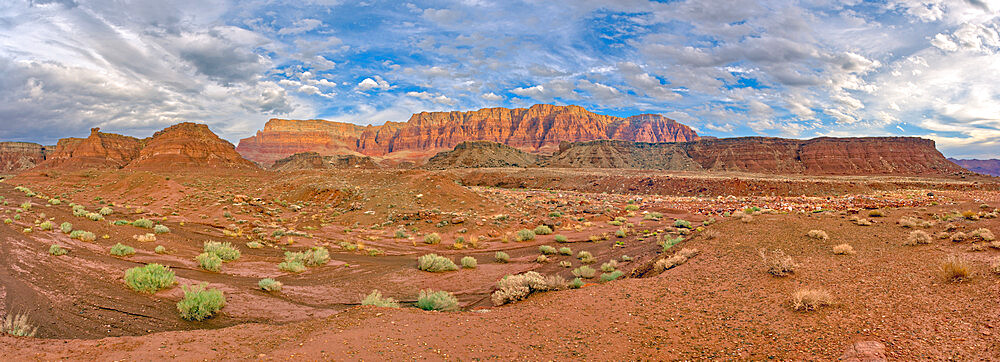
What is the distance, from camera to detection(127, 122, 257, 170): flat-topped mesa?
62.6m

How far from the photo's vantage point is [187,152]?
64875 millimetres

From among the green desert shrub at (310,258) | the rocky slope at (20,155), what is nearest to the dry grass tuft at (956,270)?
the green desert shrub at (310,258)

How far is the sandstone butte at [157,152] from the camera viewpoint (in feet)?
208

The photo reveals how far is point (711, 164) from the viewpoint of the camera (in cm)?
9812

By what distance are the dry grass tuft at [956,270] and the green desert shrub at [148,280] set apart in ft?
48.3

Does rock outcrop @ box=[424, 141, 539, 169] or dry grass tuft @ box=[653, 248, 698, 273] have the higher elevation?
rock outcrop @ box=[424, 141, 539, 169]

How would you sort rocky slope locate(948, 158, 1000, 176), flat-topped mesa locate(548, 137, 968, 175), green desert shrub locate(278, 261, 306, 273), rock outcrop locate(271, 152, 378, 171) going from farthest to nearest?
rocky slope locate(948, 158, 1000, 176)
rock outcrop locate(271, 152, 378, 171)
flat-topped mesa locate(548, 137, 968, 175)
green desert shrub locate(278, 261, 306, 273)

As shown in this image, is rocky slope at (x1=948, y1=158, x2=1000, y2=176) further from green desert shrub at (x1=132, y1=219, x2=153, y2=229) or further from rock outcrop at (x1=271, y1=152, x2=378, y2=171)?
green desert shrub at (x1=132, y1=219, x2=153, y2=229)

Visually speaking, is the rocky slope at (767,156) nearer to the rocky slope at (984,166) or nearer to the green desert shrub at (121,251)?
the green desert shrub at (121,251)

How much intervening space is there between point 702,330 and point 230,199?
32.5m

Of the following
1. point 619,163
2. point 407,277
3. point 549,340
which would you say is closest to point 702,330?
point 549,340

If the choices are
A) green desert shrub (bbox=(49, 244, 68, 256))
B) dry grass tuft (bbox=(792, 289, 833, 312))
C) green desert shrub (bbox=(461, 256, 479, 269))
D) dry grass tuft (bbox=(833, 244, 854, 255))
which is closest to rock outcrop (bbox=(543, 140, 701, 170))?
green desert shrub (bbox=(461, 256, 479, 269))

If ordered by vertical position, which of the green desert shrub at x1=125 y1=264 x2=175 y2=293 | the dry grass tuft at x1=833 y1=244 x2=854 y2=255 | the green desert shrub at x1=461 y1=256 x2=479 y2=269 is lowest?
the green desert shrub at x1=461 y1=256 x2=479 y2=269

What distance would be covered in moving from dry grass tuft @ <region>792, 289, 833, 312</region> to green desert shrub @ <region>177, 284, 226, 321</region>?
1055 centimetres
